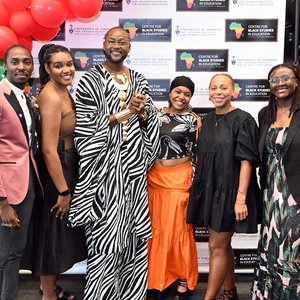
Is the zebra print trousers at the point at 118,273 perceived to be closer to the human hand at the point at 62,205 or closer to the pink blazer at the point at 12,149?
the human hand at the point at 62,205

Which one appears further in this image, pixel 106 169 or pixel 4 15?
pixel 4 15

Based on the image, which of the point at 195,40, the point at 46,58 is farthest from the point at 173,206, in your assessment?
the point at 195,40

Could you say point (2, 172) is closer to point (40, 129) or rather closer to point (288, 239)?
point (40, 129)

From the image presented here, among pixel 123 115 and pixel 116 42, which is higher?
pixel 116 42

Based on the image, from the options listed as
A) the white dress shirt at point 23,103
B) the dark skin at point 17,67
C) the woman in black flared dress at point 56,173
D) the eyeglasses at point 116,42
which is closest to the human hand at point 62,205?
the woman in black flared dress at point 56,173

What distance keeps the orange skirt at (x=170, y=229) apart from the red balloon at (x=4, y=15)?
191 cm

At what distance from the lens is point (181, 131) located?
2961mm

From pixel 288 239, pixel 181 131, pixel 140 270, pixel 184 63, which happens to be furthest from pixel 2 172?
pixel 184 63

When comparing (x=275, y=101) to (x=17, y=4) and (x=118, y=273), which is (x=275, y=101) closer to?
(x=118, y=273)

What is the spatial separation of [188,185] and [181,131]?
535mm

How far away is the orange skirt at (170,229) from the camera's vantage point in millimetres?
2904

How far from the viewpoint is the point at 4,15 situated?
2646 millimetres

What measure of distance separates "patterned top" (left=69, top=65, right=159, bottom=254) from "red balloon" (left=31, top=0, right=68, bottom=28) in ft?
2.31

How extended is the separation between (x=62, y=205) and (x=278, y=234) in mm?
1673
